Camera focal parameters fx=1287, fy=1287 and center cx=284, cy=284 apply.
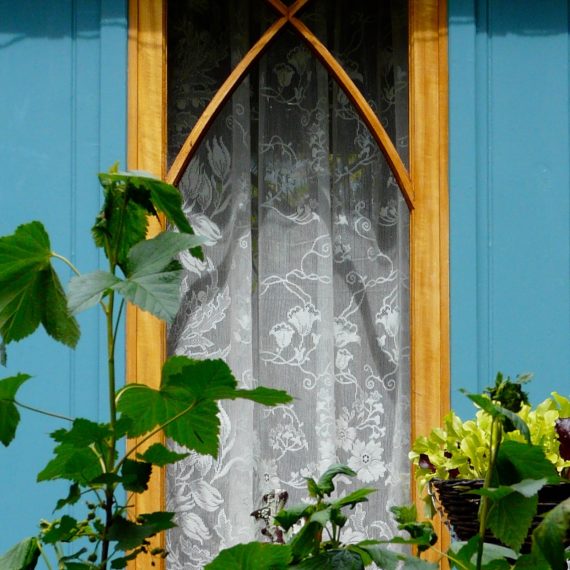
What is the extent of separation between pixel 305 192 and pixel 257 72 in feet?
0.92

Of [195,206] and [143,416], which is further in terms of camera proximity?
[195,206]

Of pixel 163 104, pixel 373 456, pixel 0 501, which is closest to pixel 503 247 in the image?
pixel 373 456

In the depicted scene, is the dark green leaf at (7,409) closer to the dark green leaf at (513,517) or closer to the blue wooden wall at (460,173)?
the dark green leaf at (513,517)

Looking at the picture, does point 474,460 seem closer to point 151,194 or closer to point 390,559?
point 390,559

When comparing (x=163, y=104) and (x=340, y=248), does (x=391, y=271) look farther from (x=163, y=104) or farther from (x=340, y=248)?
(x=163, y=104)

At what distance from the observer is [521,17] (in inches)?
110

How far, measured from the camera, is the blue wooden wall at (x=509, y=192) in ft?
8.74

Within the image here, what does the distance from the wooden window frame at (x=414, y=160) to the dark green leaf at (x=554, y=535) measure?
169 centimetres

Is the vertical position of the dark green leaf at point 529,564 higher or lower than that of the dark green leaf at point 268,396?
lower

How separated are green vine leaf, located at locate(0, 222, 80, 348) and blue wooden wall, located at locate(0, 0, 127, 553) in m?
1.50

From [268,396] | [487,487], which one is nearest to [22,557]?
[268,396]

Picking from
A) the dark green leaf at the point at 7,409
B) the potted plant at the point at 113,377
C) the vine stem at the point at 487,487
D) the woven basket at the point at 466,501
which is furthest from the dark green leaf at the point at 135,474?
the woven basket at the point at 466,501

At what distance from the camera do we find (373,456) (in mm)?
2678

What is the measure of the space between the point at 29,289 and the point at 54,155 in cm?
165
